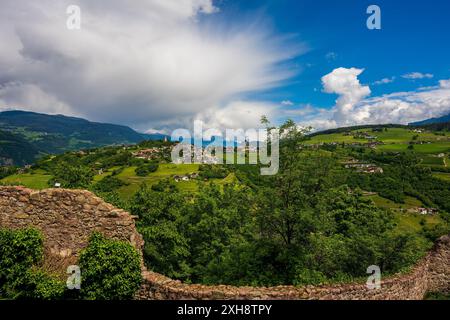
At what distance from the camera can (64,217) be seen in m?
10.3

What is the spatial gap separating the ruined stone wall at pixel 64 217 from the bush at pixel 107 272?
1.80 ft

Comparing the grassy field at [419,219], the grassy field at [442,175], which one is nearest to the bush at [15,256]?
the grassy field at [419,219]

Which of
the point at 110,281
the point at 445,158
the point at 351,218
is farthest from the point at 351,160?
the point at 110,281

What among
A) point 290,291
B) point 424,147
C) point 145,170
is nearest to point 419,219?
point 424,147

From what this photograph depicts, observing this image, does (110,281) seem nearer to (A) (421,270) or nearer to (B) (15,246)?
(B) (15,246)

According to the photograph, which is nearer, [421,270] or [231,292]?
[231,292]

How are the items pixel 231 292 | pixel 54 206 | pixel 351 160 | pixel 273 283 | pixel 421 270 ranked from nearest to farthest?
pixel 231 292
pixel 54 206
pixel 421 270
pixel 273 283
pixel 351 160

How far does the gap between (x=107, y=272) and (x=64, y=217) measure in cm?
254

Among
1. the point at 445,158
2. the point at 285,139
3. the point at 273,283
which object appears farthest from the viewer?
the point at 445,158

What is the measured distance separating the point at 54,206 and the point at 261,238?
9636 mm

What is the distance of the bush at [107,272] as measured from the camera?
9.51 m

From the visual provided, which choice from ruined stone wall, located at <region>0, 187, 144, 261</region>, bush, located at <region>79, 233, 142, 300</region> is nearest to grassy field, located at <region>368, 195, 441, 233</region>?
bush, located at <region>79, 233, 142, 300</region>

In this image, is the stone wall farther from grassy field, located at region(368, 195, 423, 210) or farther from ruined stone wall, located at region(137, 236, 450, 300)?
grassy field, located at region(368, 195, 423, 210)

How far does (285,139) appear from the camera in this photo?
14.6 m
